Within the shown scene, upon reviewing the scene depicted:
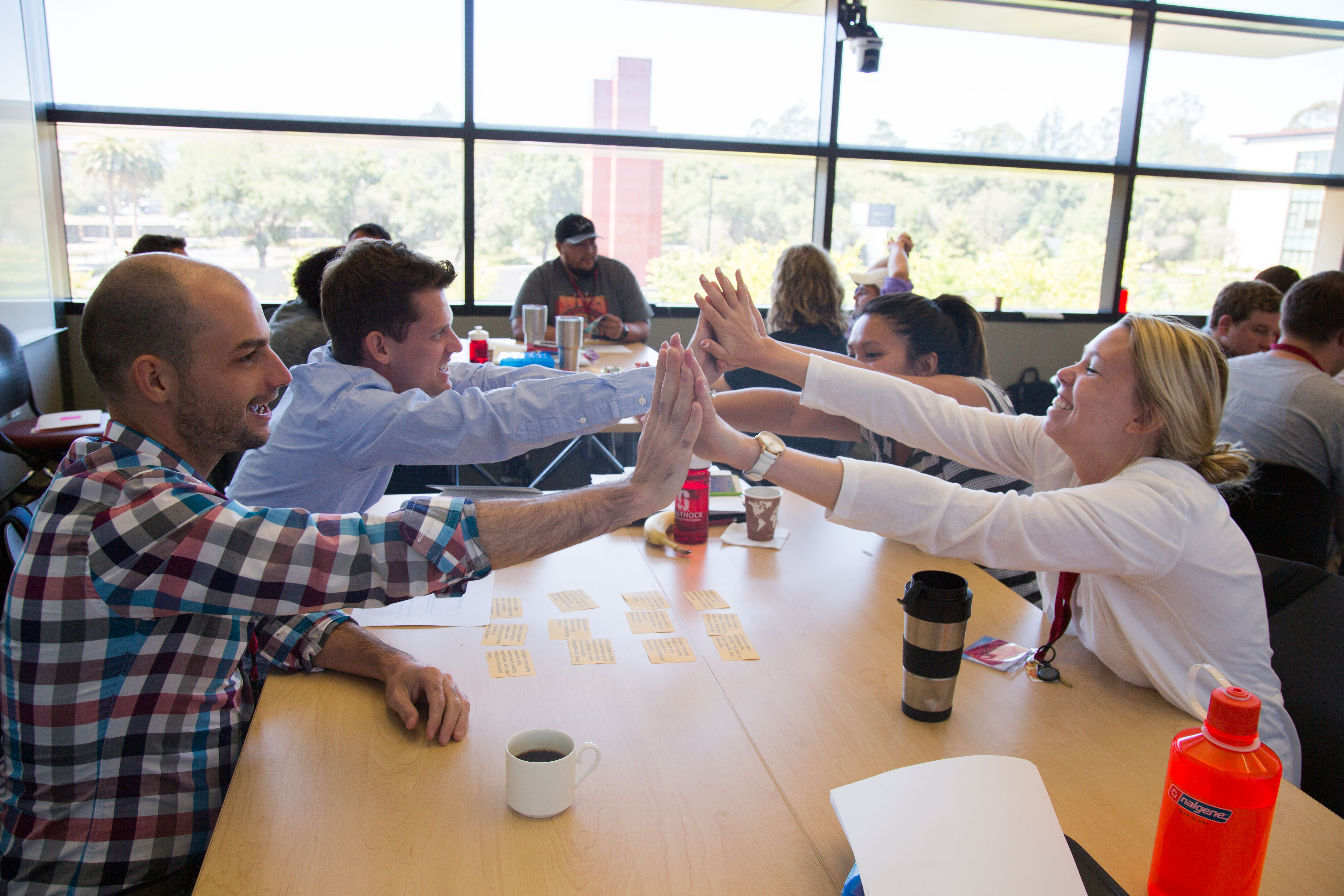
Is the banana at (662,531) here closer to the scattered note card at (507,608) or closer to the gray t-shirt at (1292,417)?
the scattered note card at (507,608)

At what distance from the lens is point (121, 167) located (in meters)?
5.33

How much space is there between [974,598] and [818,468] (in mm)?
545

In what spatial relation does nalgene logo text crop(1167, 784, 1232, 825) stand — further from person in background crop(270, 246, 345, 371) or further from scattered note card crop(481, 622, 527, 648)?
person in background crop(270, 246, 345, 371)

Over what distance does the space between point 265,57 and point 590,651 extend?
524 cm

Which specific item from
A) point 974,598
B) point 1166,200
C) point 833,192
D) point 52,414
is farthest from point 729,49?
point 974,598

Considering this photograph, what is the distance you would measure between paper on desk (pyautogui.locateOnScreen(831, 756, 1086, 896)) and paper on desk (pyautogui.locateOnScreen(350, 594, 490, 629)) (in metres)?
0.88

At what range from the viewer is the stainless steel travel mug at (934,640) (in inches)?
51.4

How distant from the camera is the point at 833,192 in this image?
20.6 feet

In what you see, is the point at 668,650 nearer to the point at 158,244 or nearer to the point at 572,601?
the point at 572,601

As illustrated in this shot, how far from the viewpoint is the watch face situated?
62.6 inches

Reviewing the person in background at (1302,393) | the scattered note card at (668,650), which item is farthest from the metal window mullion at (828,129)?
the scattered note card at (668,650)

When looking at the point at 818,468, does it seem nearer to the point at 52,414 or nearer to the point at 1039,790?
the point at 1039,790

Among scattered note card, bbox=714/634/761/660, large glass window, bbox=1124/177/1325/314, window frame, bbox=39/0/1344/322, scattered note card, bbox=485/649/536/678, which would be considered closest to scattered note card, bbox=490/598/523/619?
scattered note card, bbox=485/649/536/678

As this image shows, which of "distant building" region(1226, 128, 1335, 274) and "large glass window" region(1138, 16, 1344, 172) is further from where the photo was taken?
"distant building" region(1226, 128, 1335, 274)
